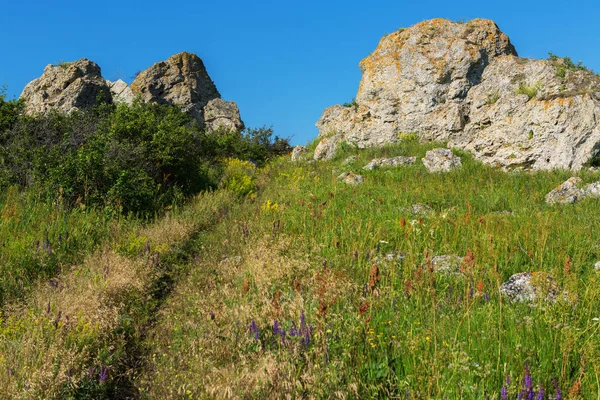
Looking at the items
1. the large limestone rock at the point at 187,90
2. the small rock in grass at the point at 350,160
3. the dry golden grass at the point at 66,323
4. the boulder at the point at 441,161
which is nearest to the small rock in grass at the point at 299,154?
the small rock in grass at the point at 350,160

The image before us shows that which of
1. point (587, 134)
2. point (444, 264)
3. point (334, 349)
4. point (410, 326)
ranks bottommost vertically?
point (334, 349)

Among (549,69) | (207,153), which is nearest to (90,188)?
(207,153)

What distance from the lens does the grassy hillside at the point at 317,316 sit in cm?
349

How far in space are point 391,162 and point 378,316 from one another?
467 inches

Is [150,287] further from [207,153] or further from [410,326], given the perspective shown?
[207,153]

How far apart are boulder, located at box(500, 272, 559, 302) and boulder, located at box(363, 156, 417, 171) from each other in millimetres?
10161

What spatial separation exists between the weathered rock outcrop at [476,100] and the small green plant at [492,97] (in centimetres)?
6

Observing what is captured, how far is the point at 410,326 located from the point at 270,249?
3162 mm

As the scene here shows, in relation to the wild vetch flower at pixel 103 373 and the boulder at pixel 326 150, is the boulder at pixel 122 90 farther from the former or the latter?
the wild vetch flower at pixel 103 373

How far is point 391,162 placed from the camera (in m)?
15.7

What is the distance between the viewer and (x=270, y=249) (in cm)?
695

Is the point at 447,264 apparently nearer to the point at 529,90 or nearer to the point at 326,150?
the point at 529,90

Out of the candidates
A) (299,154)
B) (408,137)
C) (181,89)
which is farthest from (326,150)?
(181,89)

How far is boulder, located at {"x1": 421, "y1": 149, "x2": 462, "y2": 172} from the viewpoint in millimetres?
14133
